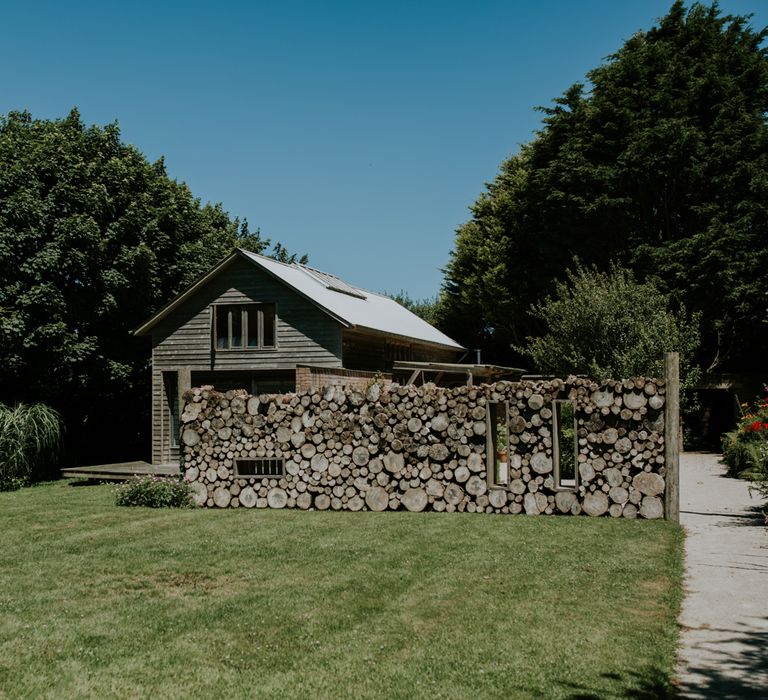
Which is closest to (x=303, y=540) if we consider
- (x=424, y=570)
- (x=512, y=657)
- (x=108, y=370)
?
(x=424, y=570)

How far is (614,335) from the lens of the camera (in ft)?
72.8

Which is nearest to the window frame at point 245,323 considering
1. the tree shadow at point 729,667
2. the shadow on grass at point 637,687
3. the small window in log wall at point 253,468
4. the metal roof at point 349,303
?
the metal roof at point 349,303

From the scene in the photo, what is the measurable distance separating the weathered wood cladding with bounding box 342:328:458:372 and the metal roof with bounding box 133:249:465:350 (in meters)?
0.37

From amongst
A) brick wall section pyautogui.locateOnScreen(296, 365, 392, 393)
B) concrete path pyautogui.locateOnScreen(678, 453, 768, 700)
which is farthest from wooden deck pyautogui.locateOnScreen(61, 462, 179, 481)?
concrete path pyautogui.locateOnScreen(678, 453, 768, 700)

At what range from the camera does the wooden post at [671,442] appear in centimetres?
1148

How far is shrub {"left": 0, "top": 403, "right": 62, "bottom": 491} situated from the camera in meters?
19.2

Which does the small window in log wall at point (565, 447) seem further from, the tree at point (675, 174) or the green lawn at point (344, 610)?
the tree at point (675, 174)

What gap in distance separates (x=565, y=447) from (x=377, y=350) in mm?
9700

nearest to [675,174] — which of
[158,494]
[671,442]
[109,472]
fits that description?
[671,442]

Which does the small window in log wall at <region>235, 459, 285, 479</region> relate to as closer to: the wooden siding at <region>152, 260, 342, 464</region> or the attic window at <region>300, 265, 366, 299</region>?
the wooden siding at <region>152, 260, 342, 464</region>

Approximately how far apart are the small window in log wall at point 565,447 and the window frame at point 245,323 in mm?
9417

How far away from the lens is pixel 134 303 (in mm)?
27156

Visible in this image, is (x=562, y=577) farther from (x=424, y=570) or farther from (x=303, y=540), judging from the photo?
(x=303, y=540)

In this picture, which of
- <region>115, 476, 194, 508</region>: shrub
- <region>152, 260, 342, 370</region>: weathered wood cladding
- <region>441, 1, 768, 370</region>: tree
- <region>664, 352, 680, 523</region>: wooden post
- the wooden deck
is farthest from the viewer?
<region>441, 1, 768, 370</region>: tree
